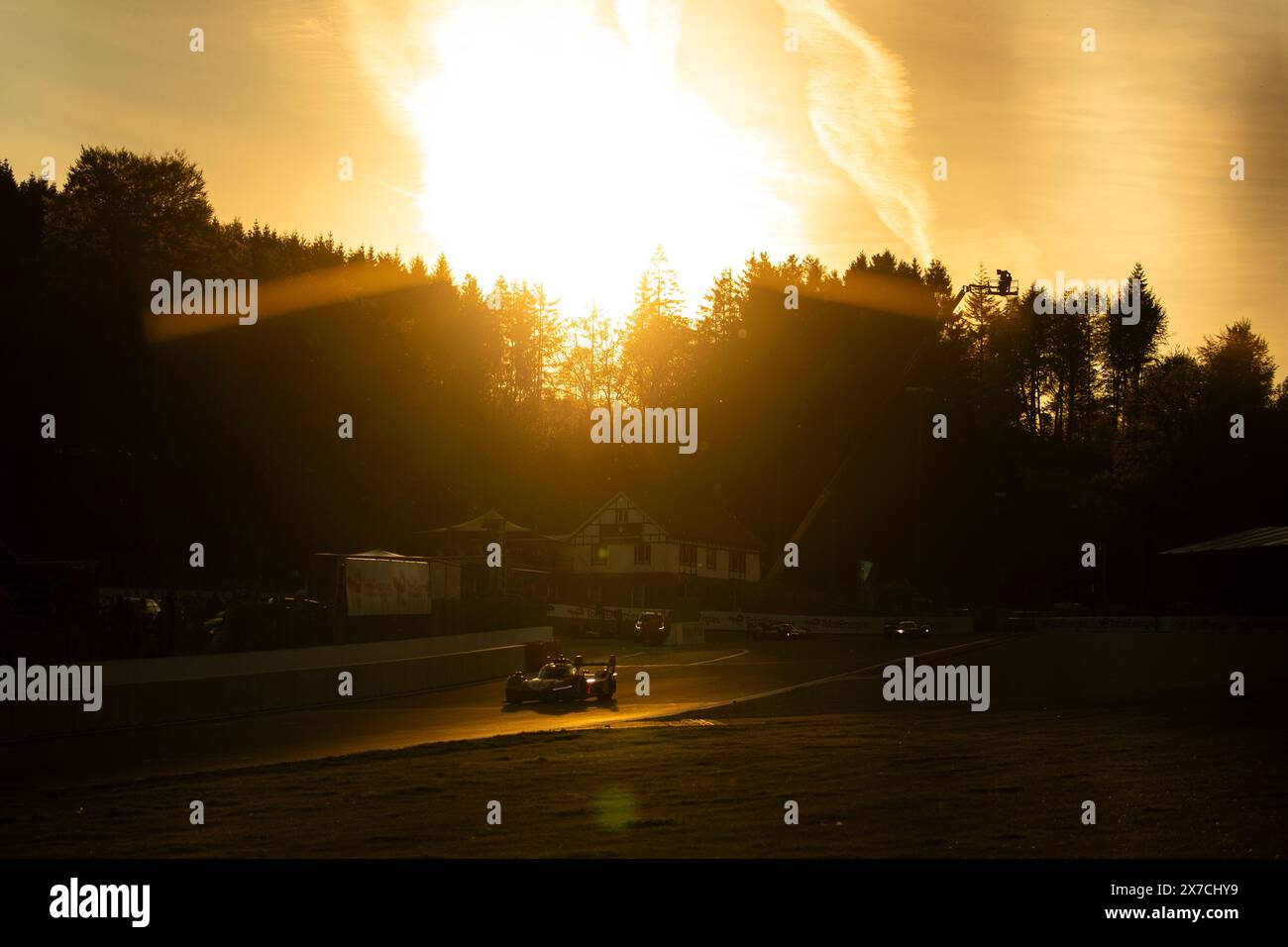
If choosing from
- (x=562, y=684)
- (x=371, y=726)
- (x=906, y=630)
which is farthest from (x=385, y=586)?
(x=906, y=630)

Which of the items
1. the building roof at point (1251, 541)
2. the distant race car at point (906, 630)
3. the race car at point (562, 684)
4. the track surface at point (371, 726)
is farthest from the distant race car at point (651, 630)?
the race car at point (562, 684)

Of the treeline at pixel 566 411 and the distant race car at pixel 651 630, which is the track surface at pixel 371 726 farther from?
the treeline at pixel 566 411

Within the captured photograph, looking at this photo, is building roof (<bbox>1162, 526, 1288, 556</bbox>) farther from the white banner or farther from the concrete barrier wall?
the white banner

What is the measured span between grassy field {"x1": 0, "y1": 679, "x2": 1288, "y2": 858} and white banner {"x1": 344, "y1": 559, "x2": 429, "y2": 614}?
1925 centimetres

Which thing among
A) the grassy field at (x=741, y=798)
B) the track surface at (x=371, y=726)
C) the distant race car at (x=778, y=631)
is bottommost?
the distant race car at (x=778, y=631)

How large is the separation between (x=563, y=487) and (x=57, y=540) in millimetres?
61803

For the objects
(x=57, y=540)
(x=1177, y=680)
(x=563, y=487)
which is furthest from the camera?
(x=563, y=487)

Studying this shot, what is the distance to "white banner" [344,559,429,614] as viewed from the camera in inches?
1734

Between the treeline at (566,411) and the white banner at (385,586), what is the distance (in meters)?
16.8

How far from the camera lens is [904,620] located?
3014 inches

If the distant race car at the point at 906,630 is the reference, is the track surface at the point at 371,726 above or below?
above

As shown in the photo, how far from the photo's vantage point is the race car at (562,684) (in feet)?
123
